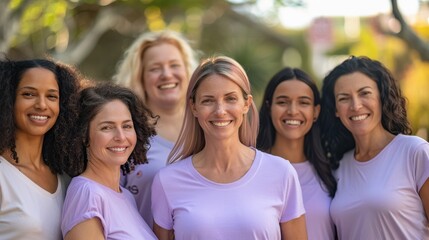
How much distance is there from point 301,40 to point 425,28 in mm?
5165

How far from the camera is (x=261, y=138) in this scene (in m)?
5.60

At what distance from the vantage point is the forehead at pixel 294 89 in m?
5.42

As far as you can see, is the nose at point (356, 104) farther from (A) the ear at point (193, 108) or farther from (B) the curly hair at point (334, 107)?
(A) the ear at point (193, 108)

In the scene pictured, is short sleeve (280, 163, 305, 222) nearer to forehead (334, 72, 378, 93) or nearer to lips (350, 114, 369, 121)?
lips (350, 114, 369, 121)

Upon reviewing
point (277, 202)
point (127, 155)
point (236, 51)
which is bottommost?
point (277, 202)

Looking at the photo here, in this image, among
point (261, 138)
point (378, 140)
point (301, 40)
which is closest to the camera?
point (378, 140)

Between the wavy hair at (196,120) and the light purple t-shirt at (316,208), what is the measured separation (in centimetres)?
59

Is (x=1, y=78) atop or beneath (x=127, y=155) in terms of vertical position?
atop

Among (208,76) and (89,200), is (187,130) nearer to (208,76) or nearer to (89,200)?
A: (208,76)

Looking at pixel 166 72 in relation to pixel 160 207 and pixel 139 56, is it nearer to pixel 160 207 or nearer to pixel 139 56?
pixel 139 56

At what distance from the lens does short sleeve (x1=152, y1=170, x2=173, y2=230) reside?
463cm

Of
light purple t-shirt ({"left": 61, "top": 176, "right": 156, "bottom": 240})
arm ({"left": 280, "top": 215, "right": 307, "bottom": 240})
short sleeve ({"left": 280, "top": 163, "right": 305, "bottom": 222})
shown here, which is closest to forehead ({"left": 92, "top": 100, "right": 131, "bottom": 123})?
light purple t-shirt ({"left": 61, "top": 176, "right": 156, "bottom": 240})

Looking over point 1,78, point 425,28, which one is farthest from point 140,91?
point 425,28

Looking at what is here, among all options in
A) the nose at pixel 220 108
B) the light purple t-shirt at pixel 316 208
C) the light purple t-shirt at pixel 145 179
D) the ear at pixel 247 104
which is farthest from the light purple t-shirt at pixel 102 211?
the light purple t-shirt at pixel 316 208
